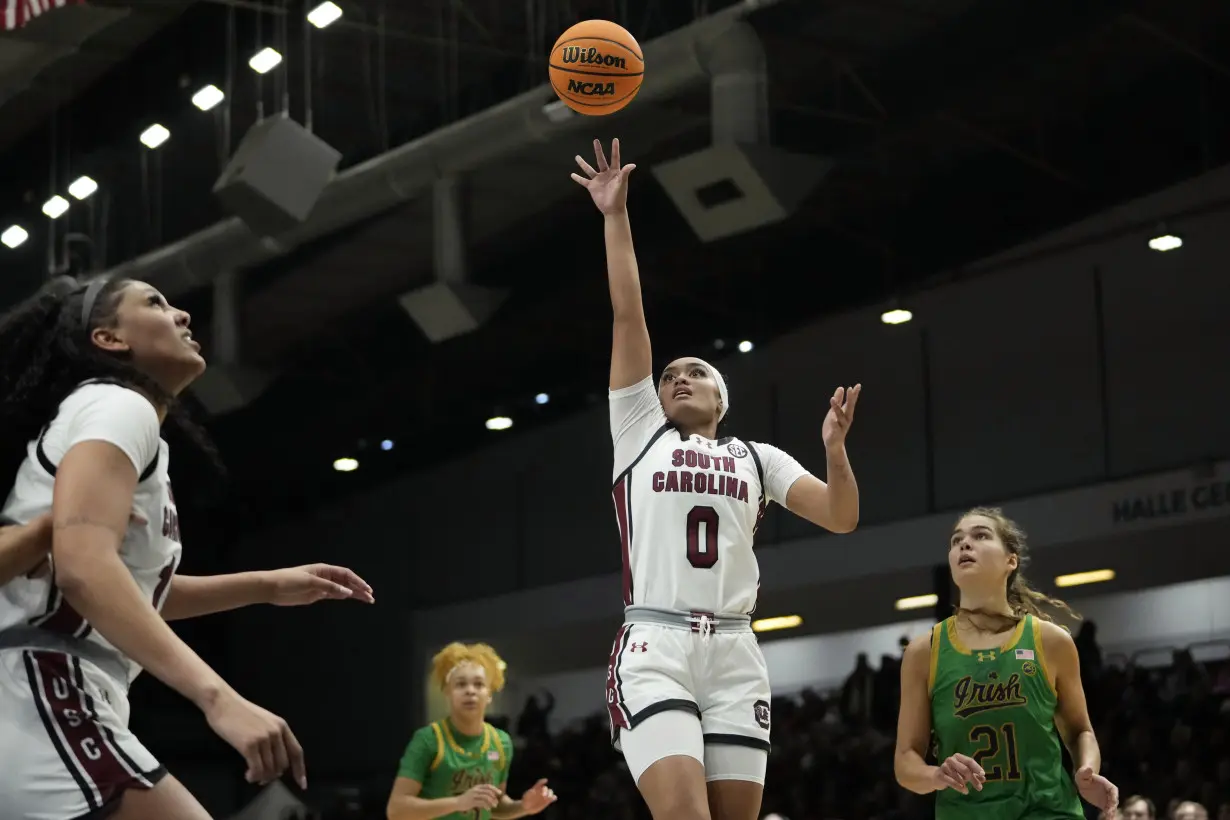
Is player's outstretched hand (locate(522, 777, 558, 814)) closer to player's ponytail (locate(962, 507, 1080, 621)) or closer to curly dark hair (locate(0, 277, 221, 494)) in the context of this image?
player's ponytail (locate(962, 507, 1080, 621))

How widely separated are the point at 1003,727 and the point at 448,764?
3.44m

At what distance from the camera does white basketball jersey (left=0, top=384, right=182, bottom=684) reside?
2.83 meters

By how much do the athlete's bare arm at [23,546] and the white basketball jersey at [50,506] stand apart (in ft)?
0.27

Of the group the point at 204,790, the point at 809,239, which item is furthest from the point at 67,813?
the point at 204,790

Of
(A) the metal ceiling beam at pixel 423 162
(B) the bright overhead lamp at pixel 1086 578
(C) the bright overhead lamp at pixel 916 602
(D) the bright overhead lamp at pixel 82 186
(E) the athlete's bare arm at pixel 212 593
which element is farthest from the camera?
(D) the bright overhead lamp at pixel 82 186

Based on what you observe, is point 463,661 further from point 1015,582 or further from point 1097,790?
point 1097,790

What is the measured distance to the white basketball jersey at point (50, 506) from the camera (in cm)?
283

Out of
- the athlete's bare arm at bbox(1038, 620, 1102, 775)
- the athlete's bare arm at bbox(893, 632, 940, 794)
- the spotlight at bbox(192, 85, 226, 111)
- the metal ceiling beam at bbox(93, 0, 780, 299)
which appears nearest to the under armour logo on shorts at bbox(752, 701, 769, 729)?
the athlete's bare arm at bbox(893, 632, 940, 794)

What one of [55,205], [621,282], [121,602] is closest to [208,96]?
[55,205]

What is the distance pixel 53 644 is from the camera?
2.82 meters

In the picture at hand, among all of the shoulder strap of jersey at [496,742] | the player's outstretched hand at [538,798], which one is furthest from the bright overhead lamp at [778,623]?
the player's outstretched hand at [538,798]

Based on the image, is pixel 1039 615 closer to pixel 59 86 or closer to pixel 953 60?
pixel 953 60

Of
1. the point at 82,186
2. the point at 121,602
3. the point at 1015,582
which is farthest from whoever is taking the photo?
the point at 82,186

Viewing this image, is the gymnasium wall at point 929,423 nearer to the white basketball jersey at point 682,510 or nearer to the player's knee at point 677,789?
the white basketball jersey at point 682,510
